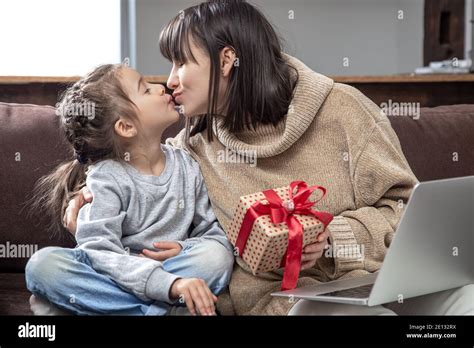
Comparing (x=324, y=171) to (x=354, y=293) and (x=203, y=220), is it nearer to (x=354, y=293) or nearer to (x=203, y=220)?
(x=203, y=220)

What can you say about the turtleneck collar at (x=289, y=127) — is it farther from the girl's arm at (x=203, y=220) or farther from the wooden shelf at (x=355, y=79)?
the wooden shelf at (x=355, y=79)

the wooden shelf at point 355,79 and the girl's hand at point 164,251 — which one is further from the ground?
the wooden shelf at point 355,79

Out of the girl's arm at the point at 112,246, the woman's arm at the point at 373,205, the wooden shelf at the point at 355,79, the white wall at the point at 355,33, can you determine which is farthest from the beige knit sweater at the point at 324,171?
the white wall at the point at 355,33

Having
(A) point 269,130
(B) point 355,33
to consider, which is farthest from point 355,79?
(B) point 355,33

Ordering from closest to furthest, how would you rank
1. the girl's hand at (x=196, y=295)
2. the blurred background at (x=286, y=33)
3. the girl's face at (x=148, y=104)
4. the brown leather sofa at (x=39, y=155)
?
the girl's hand at (x=196, y=295), the girl's face at (x=148, y=104), the brown leather sofa at (x=39, y=155), the blurred background at (x=286, y=33)

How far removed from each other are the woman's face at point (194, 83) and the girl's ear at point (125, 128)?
4.7 inches

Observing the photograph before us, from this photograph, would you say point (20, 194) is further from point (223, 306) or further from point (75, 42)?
point (75, 42)

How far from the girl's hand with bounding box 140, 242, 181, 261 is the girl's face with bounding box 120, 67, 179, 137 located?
9.3 inches

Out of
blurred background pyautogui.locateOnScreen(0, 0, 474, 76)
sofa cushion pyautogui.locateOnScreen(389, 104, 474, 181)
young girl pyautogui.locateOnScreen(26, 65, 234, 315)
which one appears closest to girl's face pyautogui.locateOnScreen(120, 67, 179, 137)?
young girl pyautogui.locateOnScreen(26, 65, 234, 315)

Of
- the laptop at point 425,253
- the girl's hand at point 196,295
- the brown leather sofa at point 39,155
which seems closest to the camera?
the laptop at point 425,253

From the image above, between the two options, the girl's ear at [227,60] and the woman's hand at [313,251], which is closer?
the woman's hand at [313,251]

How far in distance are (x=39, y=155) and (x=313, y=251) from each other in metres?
0.82

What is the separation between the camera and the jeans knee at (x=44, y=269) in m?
1.46

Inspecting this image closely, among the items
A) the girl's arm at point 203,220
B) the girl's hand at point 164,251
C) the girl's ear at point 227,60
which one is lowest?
the girl's hand at point 164,251
